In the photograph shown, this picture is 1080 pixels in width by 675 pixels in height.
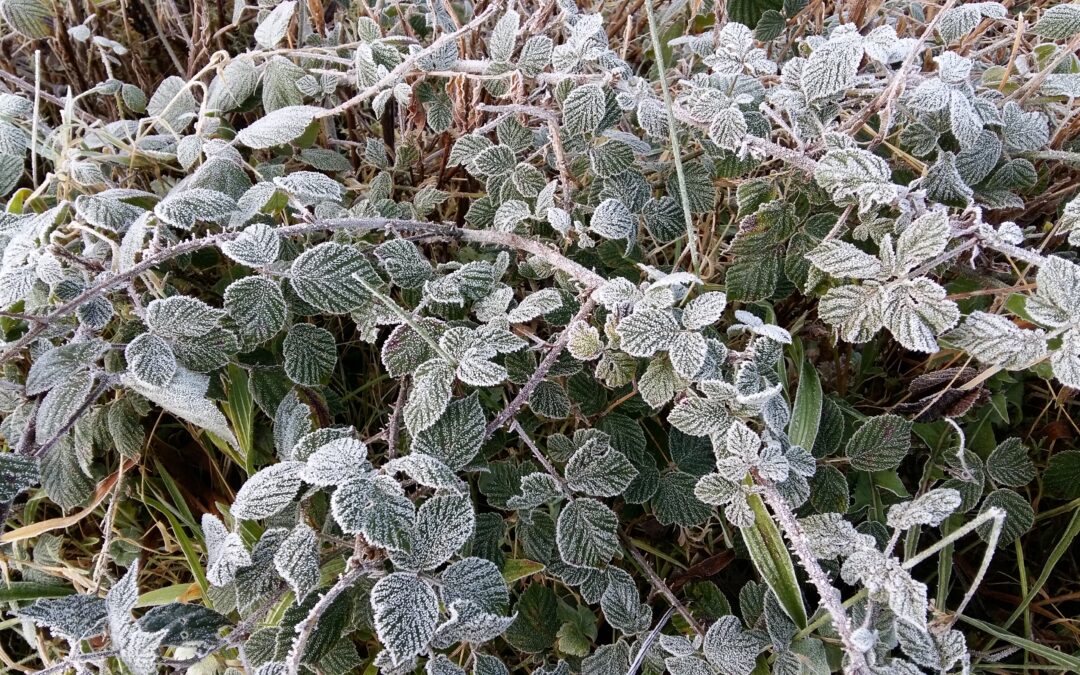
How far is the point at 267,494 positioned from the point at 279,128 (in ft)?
1.49

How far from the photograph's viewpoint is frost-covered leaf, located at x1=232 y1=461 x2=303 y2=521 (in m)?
0.65

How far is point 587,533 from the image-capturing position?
0.73 metres

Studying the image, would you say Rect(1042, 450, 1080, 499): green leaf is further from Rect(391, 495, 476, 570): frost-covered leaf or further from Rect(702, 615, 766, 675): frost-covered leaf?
Rect(391, 495, 476, 570): frost-covered leaf

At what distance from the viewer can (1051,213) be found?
1011mm

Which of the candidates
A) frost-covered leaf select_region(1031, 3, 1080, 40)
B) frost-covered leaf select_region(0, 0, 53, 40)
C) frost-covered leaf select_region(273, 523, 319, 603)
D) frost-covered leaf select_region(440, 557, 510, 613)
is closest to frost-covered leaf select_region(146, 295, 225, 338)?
frost-covered leaf select_region(273, 523, 319, 603)

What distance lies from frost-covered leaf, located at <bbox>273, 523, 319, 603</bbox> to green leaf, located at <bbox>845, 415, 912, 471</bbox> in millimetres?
524

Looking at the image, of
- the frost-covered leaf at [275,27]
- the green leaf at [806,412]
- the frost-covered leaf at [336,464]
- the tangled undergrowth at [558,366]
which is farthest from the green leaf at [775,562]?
the frost-covered leaf at [275,27]

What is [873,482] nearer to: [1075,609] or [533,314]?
[1075,609]

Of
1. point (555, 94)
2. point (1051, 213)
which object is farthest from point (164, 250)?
point (1051, 213)

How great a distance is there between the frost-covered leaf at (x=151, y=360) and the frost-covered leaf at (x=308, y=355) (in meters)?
0.10

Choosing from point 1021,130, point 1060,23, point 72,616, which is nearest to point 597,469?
point 72,616

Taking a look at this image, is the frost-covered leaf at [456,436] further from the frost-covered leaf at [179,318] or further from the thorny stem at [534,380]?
the frost-covered leaf at [179,318]

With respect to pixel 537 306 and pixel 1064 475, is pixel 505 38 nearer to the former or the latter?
pixel 537 306

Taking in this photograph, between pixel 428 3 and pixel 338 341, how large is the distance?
18.9 inches
